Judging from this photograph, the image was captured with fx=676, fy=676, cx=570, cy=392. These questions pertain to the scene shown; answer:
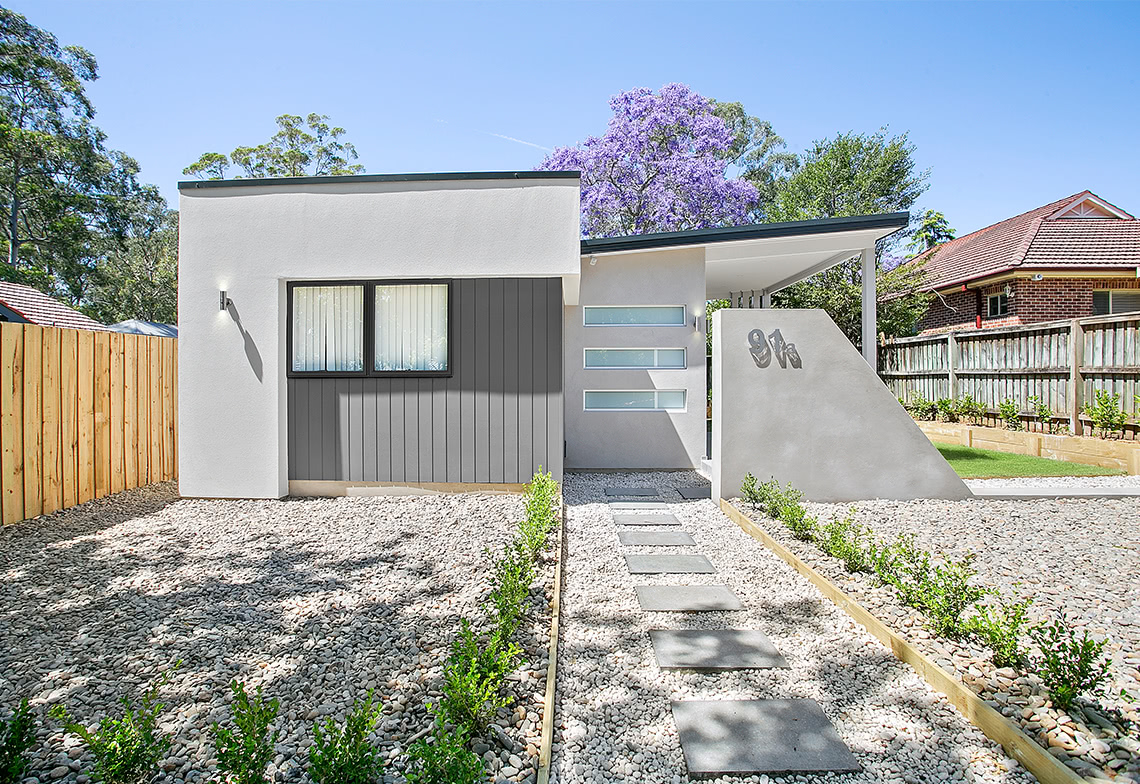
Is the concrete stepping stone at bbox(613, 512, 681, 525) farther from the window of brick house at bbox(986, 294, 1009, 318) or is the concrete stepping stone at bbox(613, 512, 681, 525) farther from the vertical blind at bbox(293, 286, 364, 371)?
the window of brick house at bbox(986, 294, 1009, 318)

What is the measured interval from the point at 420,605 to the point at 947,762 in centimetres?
254

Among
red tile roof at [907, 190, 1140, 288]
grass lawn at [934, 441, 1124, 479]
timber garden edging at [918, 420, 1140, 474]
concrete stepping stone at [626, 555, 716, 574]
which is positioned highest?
red tile roof at [907, 190, 1140, 288]

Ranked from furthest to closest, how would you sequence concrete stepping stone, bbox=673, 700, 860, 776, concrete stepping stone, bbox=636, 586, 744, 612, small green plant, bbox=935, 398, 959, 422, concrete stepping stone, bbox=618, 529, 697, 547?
small green plant, bbox=935, 398, 959, 422, concrete stepping stone, bbox=618, 529, 697, 547, concrete stepping stone, bbox=636, 586, 744, 612, concrete stepping stone, bbox=673, 700, 860, 776

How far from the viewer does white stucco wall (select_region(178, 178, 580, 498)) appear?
6.77 meters

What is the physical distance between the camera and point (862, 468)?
6.49 metres

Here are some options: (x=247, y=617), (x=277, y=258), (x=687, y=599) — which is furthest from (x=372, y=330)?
(x=687, y=599)

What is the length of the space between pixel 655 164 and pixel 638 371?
13705 millimetres

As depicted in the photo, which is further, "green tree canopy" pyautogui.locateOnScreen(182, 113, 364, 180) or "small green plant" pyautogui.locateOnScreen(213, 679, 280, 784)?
"green tree canopy" pyautogui.locateOnScreen(182, 113, 364, 180)

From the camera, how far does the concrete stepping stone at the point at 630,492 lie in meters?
7.21

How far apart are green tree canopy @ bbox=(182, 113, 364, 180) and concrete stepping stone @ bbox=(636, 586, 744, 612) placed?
28.1m

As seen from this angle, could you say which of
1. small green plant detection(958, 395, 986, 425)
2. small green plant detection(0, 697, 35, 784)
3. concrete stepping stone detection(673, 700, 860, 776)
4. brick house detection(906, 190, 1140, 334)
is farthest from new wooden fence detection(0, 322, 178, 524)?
brick house detection(906, 190, 1140, 334)

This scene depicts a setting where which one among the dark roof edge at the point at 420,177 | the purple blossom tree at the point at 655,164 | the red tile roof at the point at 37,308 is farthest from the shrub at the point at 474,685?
the purple blossom tree at the point at 655,164

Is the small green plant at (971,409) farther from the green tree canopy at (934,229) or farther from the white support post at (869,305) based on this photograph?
the green tree canopy at (934,229)

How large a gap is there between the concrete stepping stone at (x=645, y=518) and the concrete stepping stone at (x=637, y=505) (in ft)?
0.74
